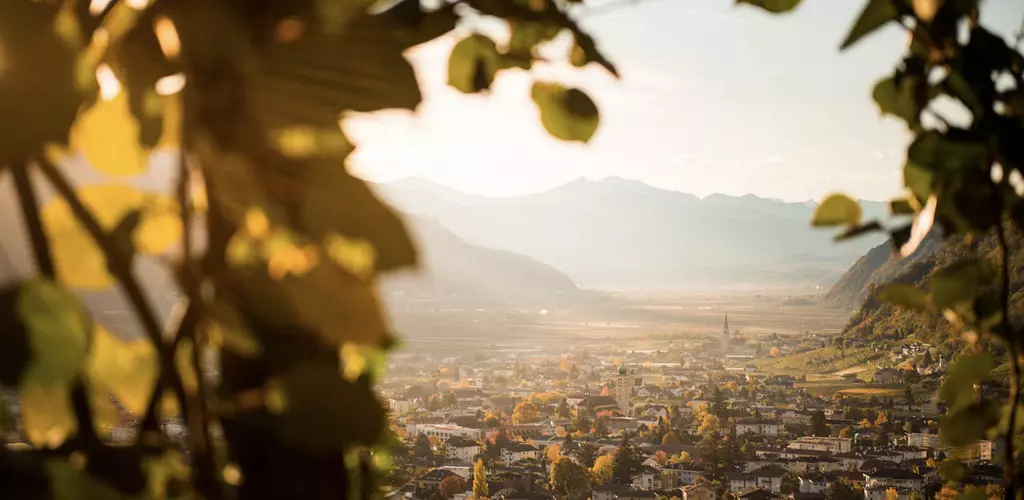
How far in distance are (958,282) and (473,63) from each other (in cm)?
43

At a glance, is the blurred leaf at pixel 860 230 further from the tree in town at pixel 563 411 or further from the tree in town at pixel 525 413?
the tree in town at pixel 563 411

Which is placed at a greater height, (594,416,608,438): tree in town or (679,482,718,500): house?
(594,416,608,438): tree in town

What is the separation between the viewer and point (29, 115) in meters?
0.22

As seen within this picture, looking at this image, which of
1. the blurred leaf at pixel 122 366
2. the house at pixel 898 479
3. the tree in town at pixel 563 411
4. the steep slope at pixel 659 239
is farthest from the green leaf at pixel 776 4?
the steep slope at pixel 659 239

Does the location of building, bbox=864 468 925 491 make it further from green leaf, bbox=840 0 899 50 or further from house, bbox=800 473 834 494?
green leaf, bbox=840 0 899 50

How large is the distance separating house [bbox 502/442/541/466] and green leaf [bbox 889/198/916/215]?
1309 centimetres

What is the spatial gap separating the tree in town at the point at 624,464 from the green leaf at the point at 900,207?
44.9 ft

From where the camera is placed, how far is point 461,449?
11.1 metres

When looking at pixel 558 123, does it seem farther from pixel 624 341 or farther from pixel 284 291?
pixel 624 341

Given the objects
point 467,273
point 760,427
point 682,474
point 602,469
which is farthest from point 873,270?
point 760,427

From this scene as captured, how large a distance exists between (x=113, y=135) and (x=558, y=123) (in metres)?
0.29

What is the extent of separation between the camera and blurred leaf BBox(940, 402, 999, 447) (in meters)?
0.67

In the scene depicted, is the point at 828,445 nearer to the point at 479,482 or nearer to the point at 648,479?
the point at 648,479

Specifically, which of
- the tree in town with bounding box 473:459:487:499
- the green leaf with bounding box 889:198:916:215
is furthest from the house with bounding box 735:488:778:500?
the green leaf with bounding box 889:198:916:215
